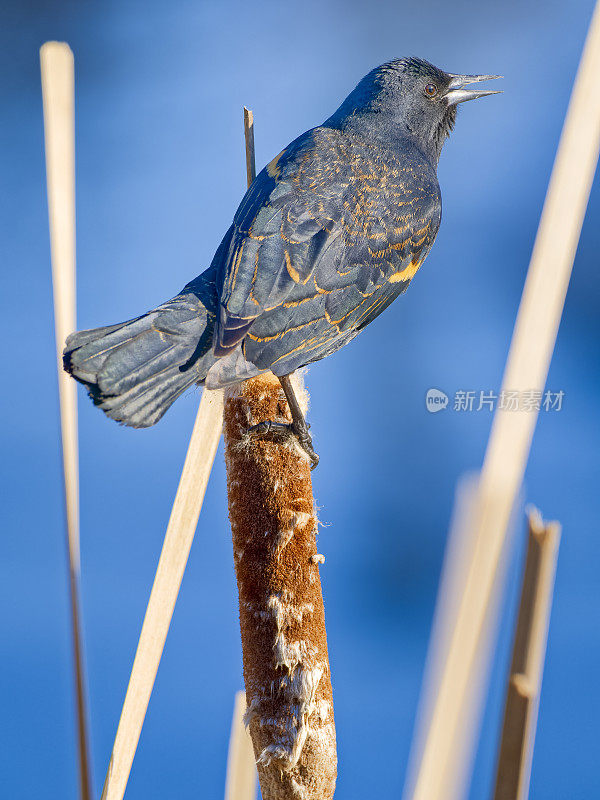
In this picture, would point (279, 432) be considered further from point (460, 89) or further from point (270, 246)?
point (460, 89)

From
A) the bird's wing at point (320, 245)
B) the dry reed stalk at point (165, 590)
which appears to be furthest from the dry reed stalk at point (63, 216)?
the bird's wing at point (320, 245)

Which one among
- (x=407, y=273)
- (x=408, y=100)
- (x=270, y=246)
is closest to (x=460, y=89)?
(x=408, y=100)

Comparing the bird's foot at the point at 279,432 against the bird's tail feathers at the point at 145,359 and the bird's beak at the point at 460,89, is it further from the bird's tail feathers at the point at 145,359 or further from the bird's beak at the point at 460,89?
the bird's beak at the point at 460,89

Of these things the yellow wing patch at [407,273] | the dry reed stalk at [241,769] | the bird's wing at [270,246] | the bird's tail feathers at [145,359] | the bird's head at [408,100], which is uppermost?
the bird's head at [408,100]

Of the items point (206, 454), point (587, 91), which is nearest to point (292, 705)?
point (206, 454)

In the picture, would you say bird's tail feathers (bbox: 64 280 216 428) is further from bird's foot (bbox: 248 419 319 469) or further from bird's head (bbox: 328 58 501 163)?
bird's head (bbox: 328 58 501 163)

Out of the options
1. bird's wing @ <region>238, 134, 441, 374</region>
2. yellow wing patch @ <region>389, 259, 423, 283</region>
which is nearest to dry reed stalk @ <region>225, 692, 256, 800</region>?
bird's wing @ <region>238, 134, 441, 374</region>
